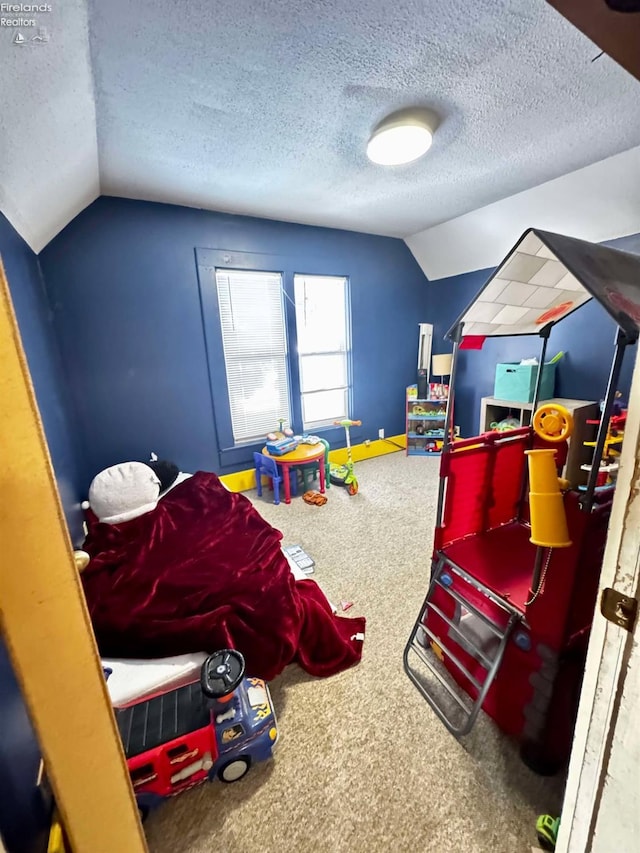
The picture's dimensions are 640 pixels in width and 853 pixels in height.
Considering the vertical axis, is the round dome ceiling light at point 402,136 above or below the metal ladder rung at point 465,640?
above

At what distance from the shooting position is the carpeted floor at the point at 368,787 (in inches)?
39.4

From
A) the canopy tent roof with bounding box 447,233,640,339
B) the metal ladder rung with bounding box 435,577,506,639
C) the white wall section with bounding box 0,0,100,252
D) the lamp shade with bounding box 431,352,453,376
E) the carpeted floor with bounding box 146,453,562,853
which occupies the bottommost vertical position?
the carpeted floor with bounding box 146,453,562,853

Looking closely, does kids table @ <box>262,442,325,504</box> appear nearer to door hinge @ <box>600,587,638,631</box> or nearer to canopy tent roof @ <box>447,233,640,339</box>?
canopy tent roof @ <box>447,233,640,339</box>

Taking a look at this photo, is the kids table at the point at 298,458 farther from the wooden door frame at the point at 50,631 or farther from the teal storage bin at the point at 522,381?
the wooden door frame at the point at 50,631

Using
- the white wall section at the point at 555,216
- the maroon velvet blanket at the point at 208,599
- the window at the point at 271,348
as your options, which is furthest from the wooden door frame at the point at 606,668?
the window at the point at 271,348

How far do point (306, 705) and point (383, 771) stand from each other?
1.18 ft

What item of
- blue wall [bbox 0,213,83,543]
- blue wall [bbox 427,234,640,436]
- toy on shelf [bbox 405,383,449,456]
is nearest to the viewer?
blue wall [bbox 0,213,83,543]

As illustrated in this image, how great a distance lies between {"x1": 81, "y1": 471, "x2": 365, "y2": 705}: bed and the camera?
134 cm

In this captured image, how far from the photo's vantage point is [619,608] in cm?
56

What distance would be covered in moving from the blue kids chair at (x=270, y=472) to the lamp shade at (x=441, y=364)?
2.24 metres

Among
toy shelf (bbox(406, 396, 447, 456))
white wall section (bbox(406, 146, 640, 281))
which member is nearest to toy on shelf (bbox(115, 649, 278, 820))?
toy shelf (bbox(406, 396, 447, 456))

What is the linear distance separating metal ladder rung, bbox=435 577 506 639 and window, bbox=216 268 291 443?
2.52m

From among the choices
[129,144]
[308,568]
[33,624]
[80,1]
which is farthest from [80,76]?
[308,568]

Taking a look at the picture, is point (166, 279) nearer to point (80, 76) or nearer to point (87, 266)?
point (87, 266)
